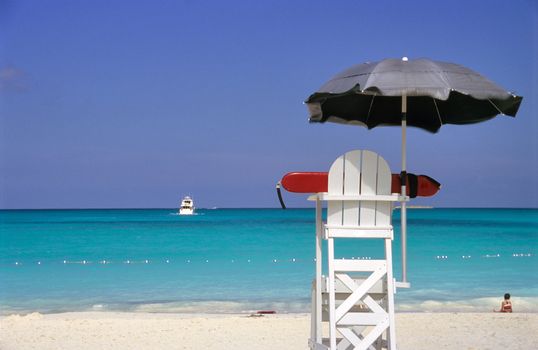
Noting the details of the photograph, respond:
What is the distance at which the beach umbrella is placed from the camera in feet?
18.6

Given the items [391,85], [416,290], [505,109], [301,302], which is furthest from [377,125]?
[416,290]

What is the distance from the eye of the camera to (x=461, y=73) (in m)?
5.96

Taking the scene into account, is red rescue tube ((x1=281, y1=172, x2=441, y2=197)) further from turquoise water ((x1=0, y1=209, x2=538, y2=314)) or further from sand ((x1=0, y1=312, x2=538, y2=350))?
turquoise water ((x1=0, y1=209, x2=538, y2=314))

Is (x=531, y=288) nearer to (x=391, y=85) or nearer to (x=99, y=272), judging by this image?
Answer: (x=99, y=272)

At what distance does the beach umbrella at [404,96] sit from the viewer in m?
5.68

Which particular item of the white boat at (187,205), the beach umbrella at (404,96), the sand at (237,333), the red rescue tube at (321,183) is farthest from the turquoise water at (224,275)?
the white boat at (187,205)

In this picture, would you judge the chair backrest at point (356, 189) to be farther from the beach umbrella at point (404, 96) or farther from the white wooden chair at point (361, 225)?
the beach umbrella at point (404, 96)

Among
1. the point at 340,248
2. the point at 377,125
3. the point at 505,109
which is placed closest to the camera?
the point at 505,109

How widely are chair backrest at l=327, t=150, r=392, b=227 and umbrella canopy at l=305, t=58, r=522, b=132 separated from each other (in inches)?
21.2

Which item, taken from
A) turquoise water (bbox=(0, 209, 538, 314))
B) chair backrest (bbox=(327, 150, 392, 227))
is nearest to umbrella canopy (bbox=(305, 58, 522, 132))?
chair backrest (bbox=(327, 150, 392, 227))

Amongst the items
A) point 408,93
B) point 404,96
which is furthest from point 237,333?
point 408,93

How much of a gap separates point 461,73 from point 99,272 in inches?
774

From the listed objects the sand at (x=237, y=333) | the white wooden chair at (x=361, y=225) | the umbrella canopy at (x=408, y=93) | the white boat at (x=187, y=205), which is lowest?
the sand at (x=237, y=333)

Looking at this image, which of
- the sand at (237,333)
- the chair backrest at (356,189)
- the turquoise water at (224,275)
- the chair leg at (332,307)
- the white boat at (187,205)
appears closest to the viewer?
the chair leg at (332,307)
